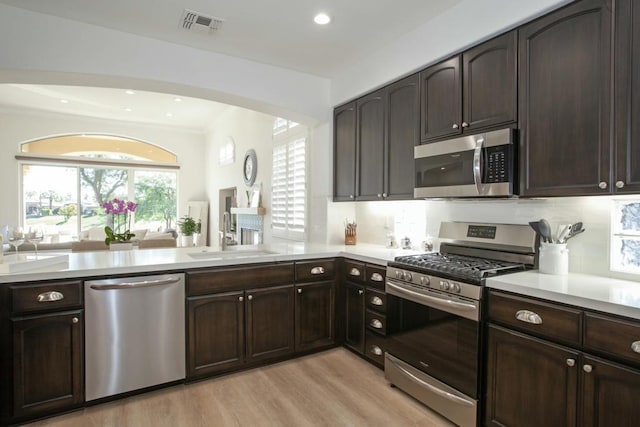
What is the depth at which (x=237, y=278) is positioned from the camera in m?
2.66

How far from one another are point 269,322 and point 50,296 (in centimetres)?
147

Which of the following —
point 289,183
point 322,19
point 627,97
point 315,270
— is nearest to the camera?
point 627,97

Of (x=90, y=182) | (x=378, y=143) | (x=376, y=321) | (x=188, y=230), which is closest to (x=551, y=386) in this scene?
(x=376, y=321)

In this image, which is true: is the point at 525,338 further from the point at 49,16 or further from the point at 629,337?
the point at 49,16

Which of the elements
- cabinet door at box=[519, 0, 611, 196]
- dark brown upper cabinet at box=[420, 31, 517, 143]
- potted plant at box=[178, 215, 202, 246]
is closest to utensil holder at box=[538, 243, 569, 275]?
cabinet door at box=[519, 0, 611, 196]

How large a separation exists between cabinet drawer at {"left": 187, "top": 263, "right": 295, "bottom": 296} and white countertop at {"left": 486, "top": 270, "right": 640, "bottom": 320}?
1574mm

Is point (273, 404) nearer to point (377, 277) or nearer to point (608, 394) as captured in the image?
point (377, 277)

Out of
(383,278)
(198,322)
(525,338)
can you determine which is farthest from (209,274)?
(525,338)

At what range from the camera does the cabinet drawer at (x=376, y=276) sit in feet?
8.79

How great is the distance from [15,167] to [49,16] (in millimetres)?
6233

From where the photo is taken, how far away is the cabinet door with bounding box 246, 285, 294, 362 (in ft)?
8.96

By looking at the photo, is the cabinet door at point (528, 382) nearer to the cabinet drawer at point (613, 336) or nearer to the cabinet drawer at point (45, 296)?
the cabinet drawer at point (613, 336)

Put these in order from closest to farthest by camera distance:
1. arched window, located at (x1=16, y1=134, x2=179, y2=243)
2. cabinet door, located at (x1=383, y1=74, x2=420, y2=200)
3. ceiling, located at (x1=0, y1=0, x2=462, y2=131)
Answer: ceiling, located at (x1=0, y1=0, x2=462, y2=131) < cabinet door, located at (x1=383, y1=74, x2=420, y2=200) < arched window, located at (x1=16, y1=134, x2=179, y2=243)

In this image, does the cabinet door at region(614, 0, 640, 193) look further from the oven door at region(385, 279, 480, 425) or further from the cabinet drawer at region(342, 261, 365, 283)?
the cabinet drawer at region(342, 261, 365, 283)
